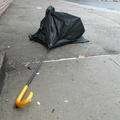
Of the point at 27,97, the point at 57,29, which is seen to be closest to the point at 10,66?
the point at 27,97

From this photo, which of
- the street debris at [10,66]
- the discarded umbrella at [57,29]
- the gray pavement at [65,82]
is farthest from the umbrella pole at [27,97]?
the discarded umbrella at [57,29]

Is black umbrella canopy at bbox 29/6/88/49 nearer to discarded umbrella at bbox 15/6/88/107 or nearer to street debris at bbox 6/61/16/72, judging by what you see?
discarded umbrella at bbox 15/6/88/107

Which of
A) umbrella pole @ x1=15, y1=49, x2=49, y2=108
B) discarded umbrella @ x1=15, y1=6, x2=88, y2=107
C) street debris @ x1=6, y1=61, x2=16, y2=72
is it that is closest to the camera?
umbrella pole @ x1=15, y1=49, x2=49, y2=108

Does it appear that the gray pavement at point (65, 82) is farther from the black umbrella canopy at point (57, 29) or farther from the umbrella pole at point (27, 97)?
the black umbrella canopy at point (57, 29)

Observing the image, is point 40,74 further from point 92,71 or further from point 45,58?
point 92,71

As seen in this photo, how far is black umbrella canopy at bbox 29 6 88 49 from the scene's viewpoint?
12.9 ft

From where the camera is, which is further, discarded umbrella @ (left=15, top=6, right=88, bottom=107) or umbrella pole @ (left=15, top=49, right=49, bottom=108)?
discarded umbrella @ (left=15, top=6, right=88, bottom=107)

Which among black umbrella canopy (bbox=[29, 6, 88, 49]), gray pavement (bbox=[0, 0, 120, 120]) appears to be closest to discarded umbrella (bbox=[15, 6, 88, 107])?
black umbrella canopy (bbox=[29, 6, 88, 49])

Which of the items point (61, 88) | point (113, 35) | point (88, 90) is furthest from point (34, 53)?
point (113, 35)

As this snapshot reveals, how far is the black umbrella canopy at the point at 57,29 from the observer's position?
12.9ft

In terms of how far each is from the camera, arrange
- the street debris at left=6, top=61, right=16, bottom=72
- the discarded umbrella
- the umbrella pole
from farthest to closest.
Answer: the discarded umbrella
the street debris at left=6, top=61, right=16, bottom=72
the umbrella pole

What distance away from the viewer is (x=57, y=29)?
159 inches

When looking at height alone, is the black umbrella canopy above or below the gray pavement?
above

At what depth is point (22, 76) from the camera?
2.75 metres
